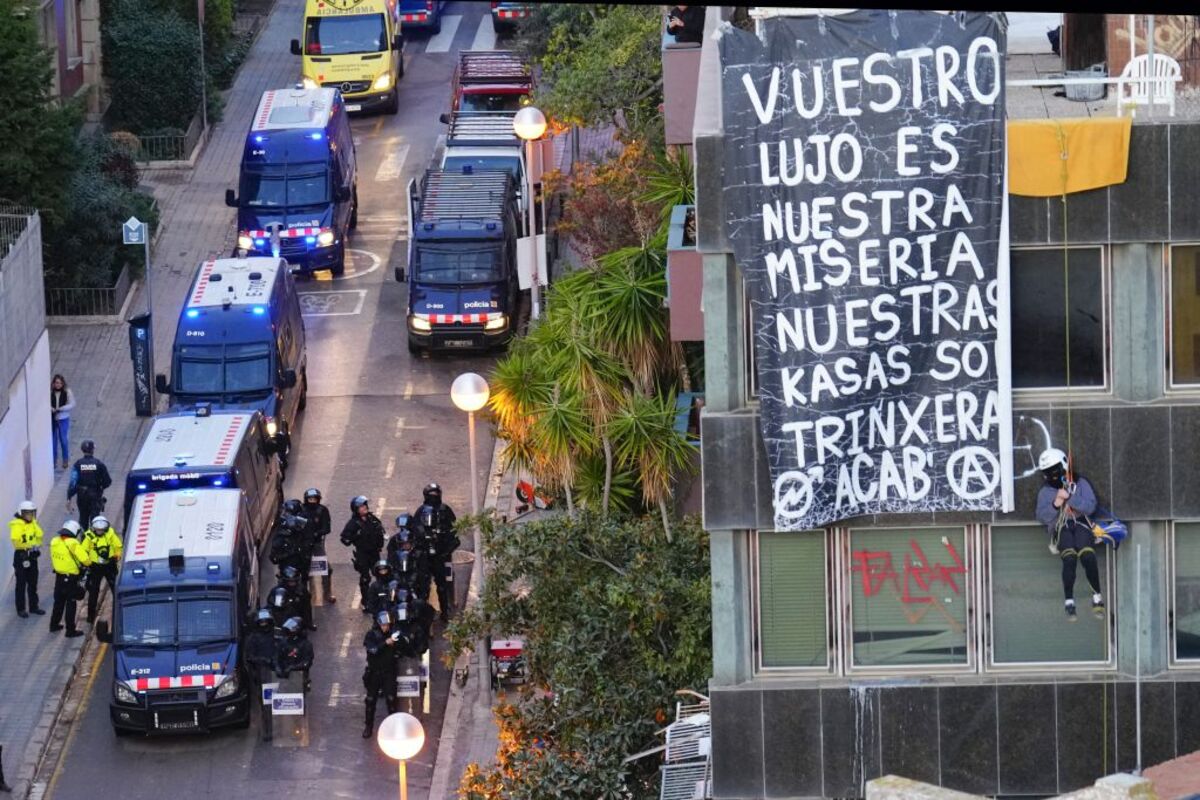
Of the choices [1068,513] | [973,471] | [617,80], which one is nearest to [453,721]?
[973,471]

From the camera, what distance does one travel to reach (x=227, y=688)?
2731cm

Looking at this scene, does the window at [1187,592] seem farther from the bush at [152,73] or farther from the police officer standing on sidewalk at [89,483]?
the bush at [152,73]

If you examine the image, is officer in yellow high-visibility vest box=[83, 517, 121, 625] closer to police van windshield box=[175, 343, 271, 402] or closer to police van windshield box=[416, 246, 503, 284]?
police van windshield box=[175, 343, 271, 402]

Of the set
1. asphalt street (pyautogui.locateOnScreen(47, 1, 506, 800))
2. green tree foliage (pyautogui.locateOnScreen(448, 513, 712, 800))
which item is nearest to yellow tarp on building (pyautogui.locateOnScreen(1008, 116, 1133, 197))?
green tree foliage (pyautogui.locateOnScreen(448, 513, 712, 800))

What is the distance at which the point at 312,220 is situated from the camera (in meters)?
43.5

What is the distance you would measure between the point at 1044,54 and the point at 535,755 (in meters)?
7.34

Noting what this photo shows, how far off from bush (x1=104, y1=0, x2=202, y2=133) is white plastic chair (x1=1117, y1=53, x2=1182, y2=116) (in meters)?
38.4

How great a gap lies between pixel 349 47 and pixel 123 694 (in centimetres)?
2908

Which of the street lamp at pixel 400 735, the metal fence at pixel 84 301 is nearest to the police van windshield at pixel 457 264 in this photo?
the metal fence at pixel 84 301

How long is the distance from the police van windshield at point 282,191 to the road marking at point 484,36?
17582 mm

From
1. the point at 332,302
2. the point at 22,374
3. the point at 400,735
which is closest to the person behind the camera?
the point at 400,735

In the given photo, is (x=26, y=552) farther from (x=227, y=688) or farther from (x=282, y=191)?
(x=282, y=191)

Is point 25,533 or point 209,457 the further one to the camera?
point 209,457

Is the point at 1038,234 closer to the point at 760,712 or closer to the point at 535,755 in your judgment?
the point at 760,712
